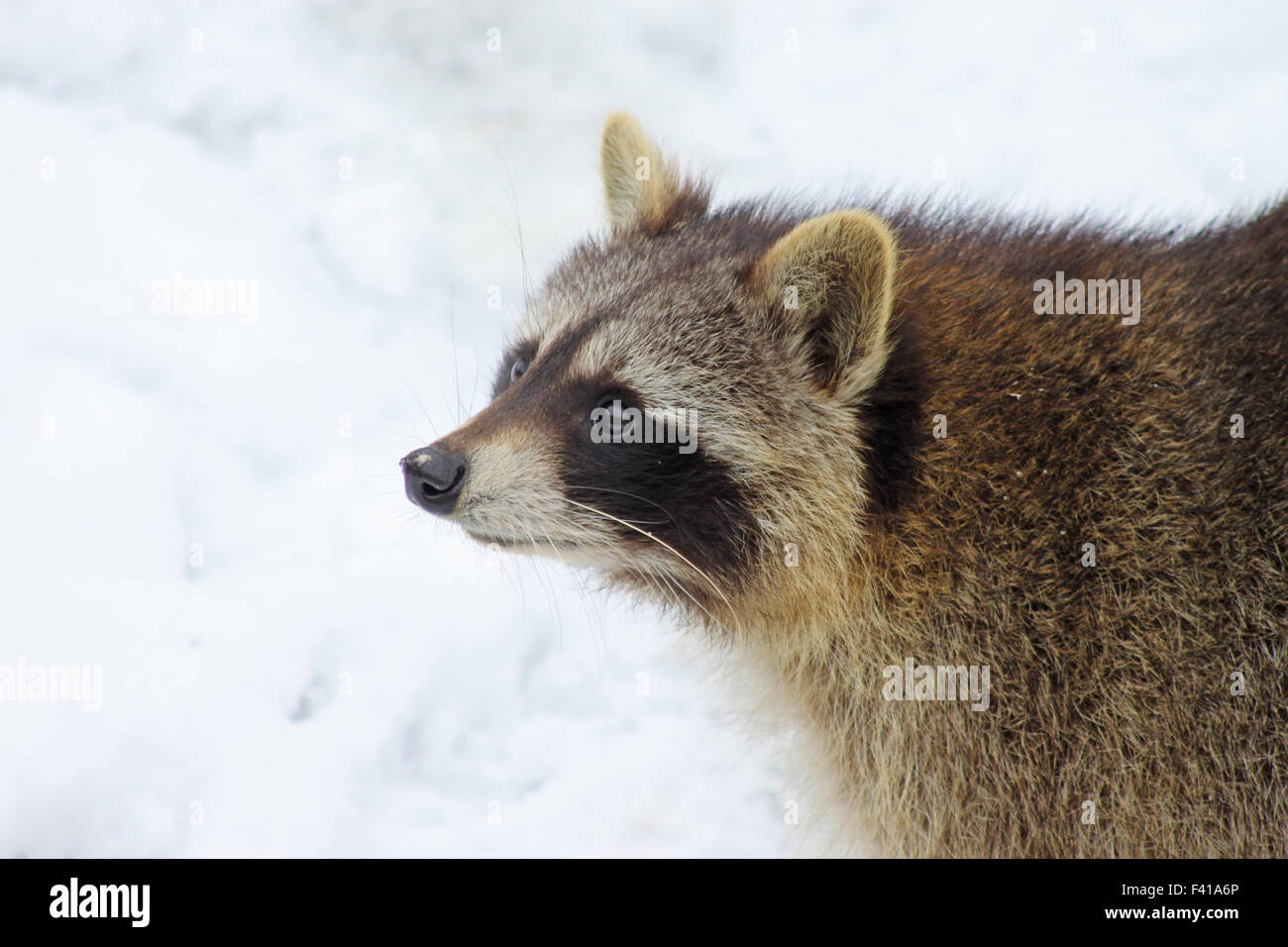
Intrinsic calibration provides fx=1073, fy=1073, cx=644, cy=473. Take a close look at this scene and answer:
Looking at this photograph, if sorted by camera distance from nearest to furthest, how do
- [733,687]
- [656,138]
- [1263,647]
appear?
1. [1263,647]
2. [733,687]
3. [656,138]

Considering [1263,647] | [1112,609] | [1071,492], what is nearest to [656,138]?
[1071,492]

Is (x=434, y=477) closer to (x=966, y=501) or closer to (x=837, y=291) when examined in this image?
(x=837, y=291)

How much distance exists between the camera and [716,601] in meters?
3.90

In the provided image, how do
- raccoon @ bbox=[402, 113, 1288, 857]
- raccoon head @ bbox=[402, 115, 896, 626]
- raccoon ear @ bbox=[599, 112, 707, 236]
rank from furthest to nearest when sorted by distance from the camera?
raccoon ear @ bbox=[599, 112, 707, 236] < raccoon head @ bbox=[402, 115, 896, 626] < raccoon @ bbox=[402, 113, 1288, 857]

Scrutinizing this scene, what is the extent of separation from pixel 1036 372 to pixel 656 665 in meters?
2.63

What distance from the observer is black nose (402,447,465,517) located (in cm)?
347

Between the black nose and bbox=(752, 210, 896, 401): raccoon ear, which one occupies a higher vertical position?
bbox=(752, 210, 896, 401): raccoon ear

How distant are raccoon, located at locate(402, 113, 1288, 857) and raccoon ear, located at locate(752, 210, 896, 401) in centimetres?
1

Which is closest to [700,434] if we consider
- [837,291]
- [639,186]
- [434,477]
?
[837,291]

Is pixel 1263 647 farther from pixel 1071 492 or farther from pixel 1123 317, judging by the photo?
pixel 1123 317

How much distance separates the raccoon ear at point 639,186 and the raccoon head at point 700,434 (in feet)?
2.49

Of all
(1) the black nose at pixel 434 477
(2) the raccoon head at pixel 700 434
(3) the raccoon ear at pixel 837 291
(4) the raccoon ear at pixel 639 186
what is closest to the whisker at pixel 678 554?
(2) the raccoon head at pixel 700 434

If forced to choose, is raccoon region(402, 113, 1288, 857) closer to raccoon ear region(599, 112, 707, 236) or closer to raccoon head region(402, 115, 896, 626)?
raccoon head region(402, 115, 896, 626)

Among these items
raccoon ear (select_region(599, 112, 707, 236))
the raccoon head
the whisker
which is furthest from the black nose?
raccoon ear (select_region(599, 112, 707, 236))
